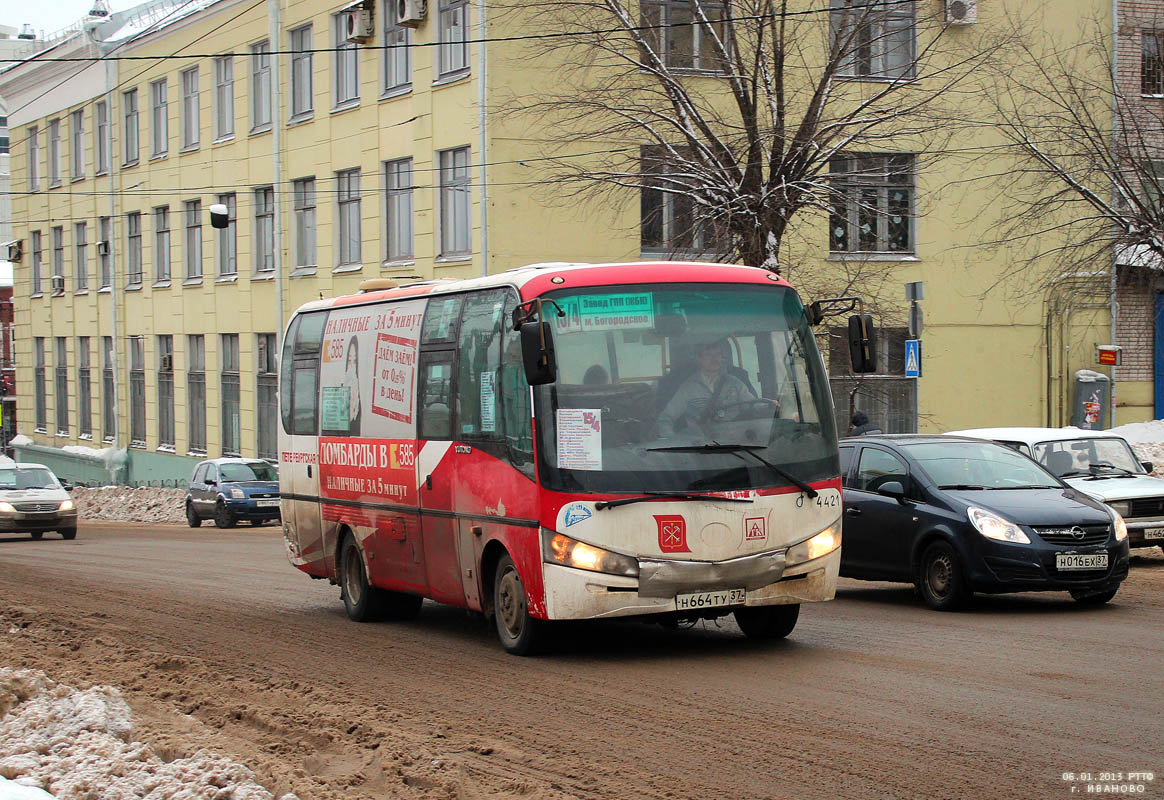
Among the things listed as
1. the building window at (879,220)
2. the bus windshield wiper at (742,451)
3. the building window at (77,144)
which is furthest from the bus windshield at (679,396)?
the building window at (77,144)

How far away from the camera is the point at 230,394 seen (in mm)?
42688

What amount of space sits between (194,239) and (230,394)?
5000 millimetres

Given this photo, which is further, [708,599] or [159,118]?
[159,118]

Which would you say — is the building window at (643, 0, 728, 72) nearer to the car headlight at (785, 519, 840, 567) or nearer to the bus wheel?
the car headlight at (785, 519, 840, 567)

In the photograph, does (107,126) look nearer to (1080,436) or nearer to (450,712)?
(1080,436)

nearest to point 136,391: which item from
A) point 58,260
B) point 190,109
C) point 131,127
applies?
point 131,127

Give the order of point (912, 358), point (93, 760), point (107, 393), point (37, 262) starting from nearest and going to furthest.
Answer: point (93, 760)
point (912, 358)
point (107, 393)
point (37, 262)

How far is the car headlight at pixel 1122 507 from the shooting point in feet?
55.8

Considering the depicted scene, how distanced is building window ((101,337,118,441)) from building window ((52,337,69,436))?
387 cm

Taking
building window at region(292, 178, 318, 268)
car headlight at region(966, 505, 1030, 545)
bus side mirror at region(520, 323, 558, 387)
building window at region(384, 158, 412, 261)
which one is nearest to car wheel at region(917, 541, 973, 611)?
car headlight at region(966, 505, 1030, 545)

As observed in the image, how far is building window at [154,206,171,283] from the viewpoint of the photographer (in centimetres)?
4619

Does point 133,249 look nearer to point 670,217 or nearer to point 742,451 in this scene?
point 670,217

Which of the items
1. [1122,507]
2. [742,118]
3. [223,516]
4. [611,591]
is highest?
[742,118]

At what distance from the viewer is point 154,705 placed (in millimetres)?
9039
